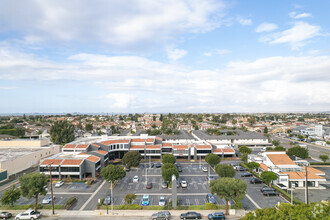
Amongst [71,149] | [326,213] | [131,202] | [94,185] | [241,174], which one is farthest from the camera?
[71,149]

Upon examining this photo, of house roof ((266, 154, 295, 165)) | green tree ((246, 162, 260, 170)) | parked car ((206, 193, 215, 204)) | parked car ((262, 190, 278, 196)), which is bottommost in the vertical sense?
parked car ((262, 190, 278, 196))

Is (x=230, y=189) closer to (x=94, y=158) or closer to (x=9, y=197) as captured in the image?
(x=9, y=197)

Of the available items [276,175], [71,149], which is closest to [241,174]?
[276,175]

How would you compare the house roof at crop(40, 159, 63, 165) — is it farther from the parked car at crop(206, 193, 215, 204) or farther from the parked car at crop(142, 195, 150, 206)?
the parked car at crop(206, 193, 215, 204)

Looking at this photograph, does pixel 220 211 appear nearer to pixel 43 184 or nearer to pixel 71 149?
pixel 43 184

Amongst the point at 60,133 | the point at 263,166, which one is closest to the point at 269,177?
the point at 263,166

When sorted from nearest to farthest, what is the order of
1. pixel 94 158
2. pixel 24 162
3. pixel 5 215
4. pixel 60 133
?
pixel 5 215, pixel 94 158, pixel 24 162, pixel 60 133

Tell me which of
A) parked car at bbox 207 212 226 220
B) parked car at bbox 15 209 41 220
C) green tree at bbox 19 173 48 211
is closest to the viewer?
parked car at bbox 207 212 226 220

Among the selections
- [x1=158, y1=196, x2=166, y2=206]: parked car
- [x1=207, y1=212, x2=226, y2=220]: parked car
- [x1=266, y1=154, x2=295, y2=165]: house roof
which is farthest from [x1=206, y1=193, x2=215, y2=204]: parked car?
[x1=266, y1=154, x2=295, y2=165]: house roof

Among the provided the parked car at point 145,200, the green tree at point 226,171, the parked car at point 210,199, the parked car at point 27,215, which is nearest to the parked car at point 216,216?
the parked car at point 210,199
